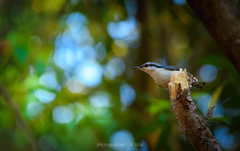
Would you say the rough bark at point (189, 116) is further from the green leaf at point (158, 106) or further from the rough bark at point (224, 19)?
the green leaf at point (158, 106)

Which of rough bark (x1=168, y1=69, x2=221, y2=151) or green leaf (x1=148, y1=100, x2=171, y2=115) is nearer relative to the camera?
rough bark (x1=168, y1=69, x2=221, y2=151)

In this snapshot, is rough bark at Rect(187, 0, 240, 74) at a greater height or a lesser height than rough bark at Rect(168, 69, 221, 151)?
greater

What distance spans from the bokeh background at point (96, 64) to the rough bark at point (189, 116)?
1219 millimetres

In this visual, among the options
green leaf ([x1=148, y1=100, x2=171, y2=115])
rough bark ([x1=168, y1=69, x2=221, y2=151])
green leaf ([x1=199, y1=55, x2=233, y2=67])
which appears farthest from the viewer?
green leaf ([x1=148, y1=100, x2=171, y2=115])

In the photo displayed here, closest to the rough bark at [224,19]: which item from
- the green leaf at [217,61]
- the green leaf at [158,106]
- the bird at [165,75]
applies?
the bird at [165,75]

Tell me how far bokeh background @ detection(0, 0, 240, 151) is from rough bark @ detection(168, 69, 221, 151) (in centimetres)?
122

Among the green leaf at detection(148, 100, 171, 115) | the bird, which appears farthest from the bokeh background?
the bird

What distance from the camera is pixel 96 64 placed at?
3.16 m

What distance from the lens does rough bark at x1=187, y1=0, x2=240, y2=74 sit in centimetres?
123

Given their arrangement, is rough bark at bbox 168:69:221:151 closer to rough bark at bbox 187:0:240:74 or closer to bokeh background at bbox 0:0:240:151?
rough bark at bbox 187:0:240:74

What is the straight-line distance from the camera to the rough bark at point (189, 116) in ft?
3.51

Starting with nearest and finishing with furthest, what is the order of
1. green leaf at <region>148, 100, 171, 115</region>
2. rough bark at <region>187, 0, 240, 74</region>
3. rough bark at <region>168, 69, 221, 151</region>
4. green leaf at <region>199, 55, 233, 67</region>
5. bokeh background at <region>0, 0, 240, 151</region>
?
rough bark at <region>168, 69, 221, 151</region>
rough bark at <region>187, 0, 240, 74</region>
green leaf at <region>199, 55, 233, 67</region>
green leaf at <region>148, 100, 171, 115</region>
bokeh background at <region>0, 0, 240, 151</region>

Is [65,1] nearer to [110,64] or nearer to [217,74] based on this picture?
[110,64]

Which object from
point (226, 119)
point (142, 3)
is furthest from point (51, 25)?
point (226, 119)
